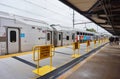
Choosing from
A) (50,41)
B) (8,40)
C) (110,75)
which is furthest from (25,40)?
(110,75)

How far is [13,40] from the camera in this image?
9.76 metres

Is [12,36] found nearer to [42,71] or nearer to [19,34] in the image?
[19,34]

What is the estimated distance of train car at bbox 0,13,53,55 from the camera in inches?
355

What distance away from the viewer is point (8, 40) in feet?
30.7

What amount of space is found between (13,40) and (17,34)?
1.91 ft

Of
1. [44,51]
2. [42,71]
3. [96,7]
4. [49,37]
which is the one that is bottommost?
[42,71]

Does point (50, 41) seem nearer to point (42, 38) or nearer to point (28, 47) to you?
point (42, 38)

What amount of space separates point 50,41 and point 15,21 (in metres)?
6.36

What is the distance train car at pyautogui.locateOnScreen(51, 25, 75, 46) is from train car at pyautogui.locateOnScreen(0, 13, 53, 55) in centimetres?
435

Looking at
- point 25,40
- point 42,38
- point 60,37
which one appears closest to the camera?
point 25,40

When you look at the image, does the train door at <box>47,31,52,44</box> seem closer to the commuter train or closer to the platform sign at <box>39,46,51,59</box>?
the commuter train

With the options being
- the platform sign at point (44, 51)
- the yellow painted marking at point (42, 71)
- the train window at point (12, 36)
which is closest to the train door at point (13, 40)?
the train window at point (12, 36)

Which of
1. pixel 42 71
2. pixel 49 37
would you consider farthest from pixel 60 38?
pixel 42 71

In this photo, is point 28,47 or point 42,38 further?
point 42,38
